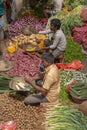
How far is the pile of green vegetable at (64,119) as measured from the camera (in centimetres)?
773

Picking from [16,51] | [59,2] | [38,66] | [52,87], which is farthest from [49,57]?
[59,2]

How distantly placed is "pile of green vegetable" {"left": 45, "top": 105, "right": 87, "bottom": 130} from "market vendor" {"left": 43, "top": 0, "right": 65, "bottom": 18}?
7.47 m

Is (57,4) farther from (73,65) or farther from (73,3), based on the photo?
(73,65)

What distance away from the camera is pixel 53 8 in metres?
15.3

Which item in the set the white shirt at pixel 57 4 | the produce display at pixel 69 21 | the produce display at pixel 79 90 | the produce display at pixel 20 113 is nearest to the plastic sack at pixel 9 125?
the produce display at pixel 20 113

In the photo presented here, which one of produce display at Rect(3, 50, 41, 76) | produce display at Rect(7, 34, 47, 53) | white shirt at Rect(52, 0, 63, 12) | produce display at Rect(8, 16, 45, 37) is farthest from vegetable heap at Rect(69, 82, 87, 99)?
white shirt at Rect(52, 0, 63, 12)

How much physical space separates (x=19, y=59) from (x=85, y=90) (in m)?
2.66

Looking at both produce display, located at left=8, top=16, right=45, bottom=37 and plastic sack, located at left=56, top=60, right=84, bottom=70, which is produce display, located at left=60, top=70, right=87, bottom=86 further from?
produce display, located at left=8, top=16, right=45, bottom=37

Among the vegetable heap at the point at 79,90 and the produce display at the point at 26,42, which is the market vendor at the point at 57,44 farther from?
the vegetable heap at the point at 79,90

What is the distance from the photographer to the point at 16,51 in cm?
1156

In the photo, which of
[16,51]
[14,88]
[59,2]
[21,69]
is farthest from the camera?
[59,2]

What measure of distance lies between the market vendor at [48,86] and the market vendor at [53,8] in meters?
6.89

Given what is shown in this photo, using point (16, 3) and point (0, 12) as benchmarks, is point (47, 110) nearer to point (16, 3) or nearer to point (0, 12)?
point (0, 12)

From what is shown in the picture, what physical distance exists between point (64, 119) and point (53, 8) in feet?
26.6
